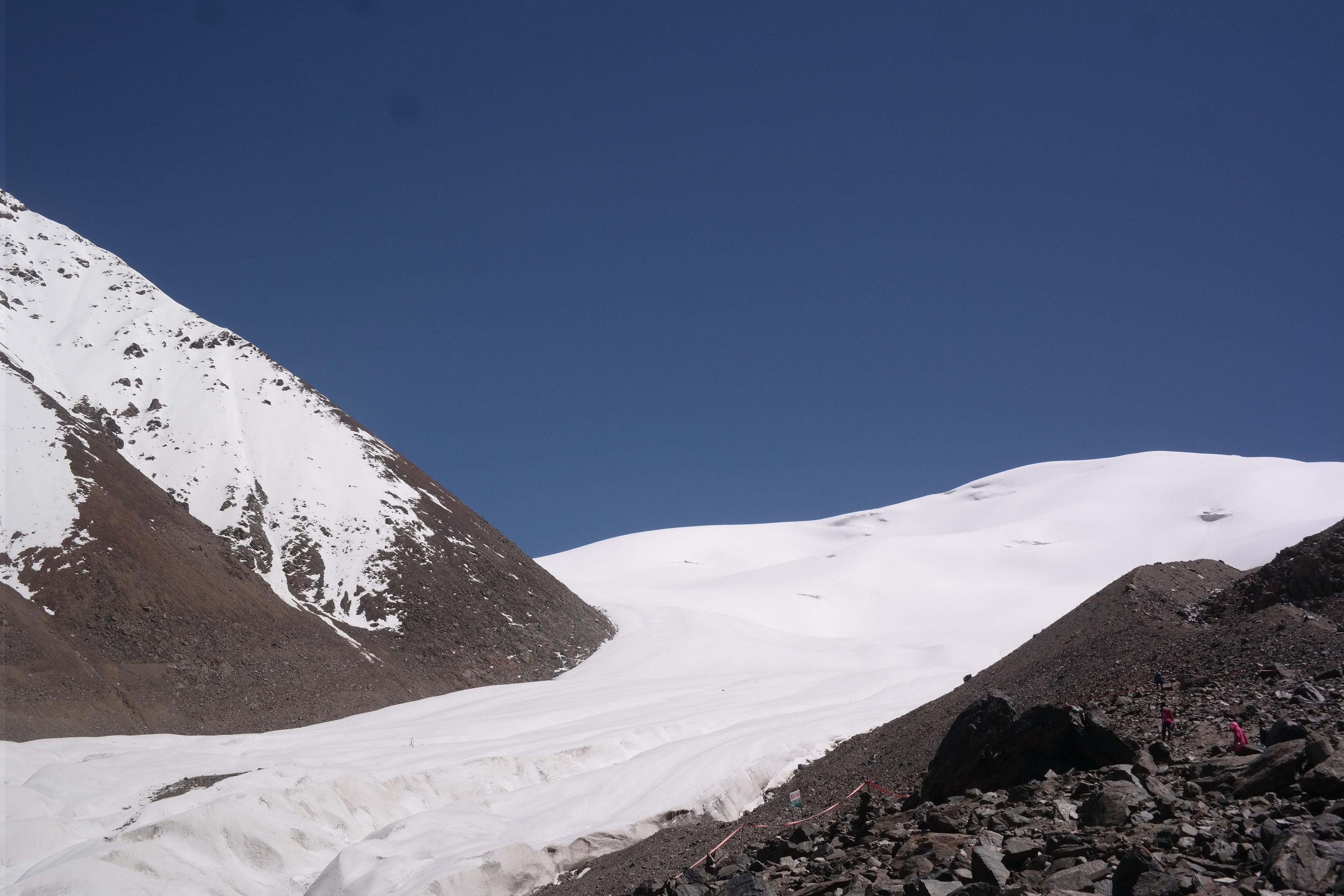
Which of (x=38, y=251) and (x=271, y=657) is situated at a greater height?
(x=38, y=251)

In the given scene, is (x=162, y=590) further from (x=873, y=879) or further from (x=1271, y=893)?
(x=1271, y=893)

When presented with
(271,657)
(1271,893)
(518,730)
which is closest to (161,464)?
(271,657)

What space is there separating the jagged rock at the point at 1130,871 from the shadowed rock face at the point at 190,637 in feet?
74.5

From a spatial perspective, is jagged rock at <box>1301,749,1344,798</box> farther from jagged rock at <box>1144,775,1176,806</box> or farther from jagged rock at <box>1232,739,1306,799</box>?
jagged rock at <box>1144,775,1176,806</box>

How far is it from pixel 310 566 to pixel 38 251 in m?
26.8

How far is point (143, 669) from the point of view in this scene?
24016mm

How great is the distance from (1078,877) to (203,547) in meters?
31.3

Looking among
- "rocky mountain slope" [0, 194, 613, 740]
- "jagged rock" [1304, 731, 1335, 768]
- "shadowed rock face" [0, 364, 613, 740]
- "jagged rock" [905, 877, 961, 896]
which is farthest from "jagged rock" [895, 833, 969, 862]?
"rocky mountain slope" [0, 194, 613, 740]

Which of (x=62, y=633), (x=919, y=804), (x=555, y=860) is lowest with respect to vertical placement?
(x=555, y=860)

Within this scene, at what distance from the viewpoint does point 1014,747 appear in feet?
35.3

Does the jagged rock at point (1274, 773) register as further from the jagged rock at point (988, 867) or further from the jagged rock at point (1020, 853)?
the jagged rock at point (988, 867)

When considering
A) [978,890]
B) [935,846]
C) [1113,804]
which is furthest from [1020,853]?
[1113,804]

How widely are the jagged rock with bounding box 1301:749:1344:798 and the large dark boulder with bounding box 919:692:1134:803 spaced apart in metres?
2.32

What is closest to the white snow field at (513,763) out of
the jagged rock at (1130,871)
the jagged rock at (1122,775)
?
the jagged rock at (1122,775)
